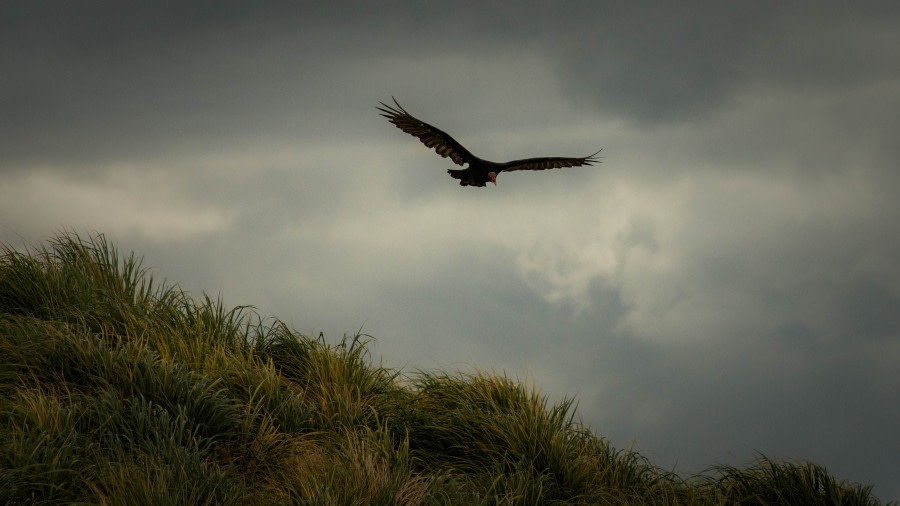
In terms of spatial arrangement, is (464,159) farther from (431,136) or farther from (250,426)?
(250,426)

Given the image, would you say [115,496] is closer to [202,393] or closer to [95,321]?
[202,393]

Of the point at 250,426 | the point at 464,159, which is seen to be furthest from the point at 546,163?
the point at 250,426

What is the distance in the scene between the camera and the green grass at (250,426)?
7.65 m

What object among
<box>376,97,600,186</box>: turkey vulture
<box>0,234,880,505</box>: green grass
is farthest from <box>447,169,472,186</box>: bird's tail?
<box>0,234,880,505</box>: green grass

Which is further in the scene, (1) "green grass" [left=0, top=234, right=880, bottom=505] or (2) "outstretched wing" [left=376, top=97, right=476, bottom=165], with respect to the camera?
(2) "outstretched wing" [left=376, top=97, right=476, bottom=165]

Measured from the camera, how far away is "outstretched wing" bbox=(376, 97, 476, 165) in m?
11.4

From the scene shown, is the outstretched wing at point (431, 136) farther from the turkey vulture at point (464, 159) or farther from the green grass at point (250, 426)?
the green grass at point (250, 426)

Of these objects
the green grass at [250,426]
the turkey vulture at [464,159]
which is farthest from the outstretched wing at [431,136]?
the green grass at [250,426]

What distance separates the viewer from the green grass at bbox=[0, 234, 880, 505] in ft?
25.1

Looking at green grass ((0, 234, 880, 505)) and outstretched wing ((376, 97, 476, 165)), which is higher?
outstretched wing ((376, 97, 476, 165))

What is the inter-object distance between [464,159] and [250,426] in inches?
196

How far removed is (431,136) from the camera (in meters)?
11.8

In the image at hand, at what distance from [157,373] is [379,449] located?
2.20 metres

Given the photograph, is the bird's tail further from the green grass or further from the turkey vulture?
the green grass
